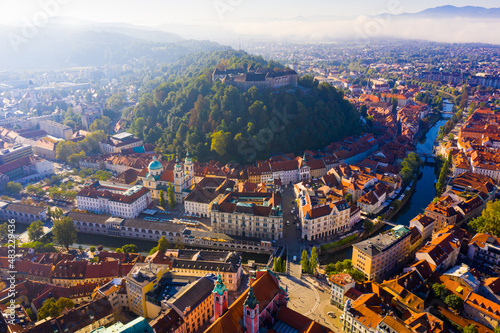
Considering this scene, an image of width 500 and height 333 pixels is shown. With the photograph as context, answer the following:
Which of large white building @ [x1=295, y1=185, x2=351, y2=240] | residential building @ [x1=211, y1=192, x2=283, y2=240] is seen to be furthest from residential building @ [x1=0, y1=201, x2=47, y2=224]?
large white building @ [x1=295, y1=185, x2=351, y2=240]

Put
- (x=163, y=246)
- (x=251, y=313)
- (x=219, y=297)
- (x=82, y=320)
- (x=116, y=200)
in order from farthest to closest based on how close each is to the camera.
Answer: (x=116, y=200) < (x=163, y=246) < (x=82, y=320) < (x=219, y=297) < (x=251, y=313)

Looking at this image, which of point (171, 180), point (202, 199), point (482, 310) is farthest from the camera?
point (171, 180)

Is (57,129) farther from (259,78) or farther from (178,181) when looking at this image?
(178,181)

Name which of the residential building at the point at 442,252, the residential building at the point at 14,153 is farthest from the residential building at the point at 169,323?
the residential building at the point at 14,153

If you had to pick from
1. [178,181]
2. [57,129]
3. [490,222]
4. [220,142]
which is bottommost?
[57,129]

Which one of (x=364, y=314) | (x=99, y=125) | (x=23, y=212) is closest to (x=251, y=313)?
(x=364, y=314)

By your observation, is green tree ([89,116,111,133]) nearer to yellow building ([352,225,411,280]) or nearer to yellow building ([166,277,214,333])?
yellow building ([166,277,214,333])

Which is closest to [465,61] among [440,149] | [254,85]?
[440,149]
